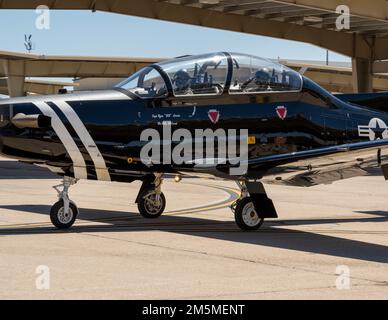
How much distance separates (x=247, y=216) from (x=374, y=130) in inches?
109

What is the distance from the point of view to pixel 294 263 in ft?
31.2

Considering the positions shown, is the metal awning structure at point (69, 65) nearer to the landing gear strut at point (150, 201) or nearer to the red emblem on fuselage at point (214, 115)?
the landing gear strut at point (150, 201)

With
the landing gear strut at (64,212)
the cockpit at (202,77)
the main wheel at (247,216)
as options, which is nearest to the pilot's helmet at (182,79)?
the cockpit at (202,77)

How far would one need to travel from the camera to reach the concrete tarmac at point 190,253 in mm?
7754

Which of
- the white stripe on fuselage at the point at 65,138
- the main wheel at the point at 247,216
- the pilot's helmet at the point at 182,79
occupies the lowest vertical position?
the main wheel at the point at 247,216

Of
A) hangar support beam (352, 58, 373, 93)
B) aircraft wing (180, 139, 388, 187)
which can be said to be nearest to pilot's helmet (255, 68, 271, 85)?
aircraft wing (180, 139, 388, 187)

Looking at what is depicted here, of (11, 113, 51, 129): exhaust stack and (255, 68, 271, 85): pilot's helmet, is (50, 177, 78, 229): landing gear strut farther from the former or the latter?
(255, 68, 271, 85): pilot's helmet

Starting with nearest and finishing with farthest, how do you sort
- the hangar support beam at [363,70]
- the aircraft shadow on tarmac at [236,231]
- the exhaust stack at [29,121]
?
the aircraft shadow on tarmac at [236,231] → the exhaust stack at [29,121] → the hangar support beam at [363,70]

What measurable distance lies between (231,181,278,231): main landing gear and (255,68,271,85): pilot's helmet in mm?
1523

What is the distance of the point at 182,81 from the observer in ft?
40.5

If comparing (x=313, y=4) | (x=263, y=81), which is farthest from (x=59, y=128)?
(x=313, y=4)

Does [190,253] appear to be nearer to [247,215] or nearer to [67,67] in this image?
[247,215]

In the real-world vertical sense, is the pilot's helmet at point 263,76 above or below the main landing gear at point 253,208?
above

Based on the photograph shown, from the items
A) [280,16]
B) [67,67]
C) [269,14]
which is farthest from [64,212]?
[67,67]
